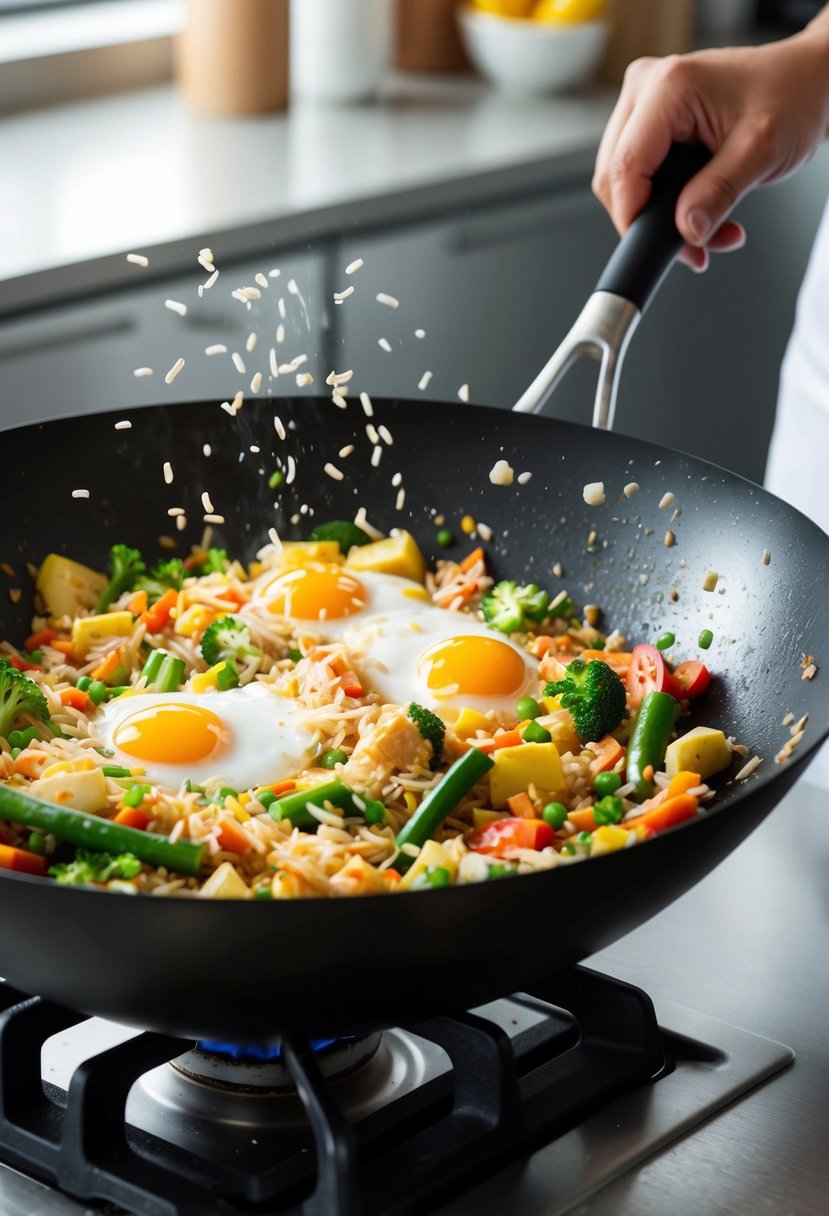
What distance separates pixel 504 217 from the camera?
Answer: 3926 millimetres

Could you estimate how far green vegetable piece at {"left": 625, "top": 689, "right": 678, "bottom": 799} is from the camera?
1.74 metres

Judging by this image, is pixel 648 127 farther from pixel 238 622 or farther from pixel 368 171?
pixel 368 171

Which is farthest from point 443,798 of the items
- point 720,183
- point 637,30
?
point 637,30

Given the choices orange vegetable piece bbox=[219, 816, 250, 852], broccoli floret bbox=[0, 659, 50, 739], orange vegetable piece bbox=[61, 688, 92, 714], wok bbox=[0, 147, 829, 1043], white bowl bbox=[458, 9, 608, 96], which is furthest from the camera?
white bowl bbox=[458, 9, 608, 96]

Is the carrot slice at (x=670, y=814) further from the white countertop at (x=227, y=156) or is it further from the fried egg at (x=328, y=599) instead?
the white countertop at (x=227, y=156)

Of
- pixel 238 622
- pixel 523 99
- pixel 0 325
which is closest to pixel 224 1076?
pixel 238 622

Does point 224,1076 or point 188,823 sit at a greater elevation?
point 188,823

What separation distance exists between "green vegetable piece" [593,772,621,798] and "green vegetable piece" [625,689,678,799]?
34mm

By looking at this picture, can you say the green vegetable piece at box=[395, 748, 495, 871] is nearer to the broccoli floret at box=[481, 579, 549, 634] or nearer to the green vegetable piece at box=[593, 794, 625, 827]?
the green vegetable piece at box=[593, 794, 625, 827]

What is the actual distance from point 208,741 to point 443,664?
0.33m

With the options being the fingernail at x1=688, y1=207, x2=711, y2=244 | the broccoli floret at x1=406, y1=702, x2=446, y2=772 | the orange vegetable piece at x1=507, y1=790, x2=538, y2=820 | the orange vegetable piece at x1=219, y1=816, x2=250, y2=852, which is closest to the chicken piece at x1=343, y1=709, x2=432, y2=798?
the broccoli floret at x1=406, y1=702, x2=446, y2=772

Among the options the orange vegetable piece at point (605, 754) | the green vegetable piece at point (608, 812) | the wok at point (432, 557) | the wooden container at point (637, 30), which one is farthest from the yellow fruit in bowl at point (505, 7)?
the green vegetable piece at point (608, 812)

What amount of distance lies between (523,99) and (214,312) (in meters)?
1.48

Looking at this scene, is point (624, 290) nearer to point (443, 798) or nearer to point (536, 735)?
point (536, 735)
